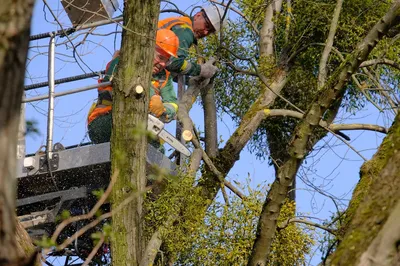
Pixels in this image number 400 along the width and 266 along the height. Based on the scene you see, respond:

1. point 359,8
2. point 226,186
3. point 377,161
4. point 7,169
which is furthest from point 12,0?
point 359,8

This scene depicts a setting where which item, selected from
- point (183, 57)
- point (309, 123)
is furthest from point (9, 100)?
point (183, 57)

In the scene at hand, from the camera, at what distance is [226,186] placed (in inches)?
324

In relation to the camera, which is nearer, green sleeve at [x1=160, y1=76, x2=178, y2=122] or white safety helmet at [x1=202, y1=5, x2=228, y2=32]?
green sleeve at [x1=160, y1=76, x2=178, y2=122]

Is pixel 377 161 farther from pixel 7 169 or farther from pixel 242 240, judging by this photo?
pixel 7 169

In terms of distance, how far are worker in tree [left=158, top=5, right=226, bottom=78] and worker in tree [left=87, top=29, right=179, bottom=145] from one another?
80 millimetres

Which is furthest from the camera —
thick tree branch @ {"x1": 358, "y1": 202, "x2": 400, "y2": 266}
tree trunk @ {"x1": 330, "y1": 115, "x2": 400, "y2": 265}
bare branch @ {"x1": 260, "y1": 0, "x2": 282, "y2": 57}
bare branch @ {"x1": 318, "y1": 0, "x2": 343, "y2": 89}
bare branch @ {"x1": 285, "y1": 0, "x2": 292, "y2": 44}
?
bare branch @ {"x1": 260, "y1": 0, "x2": 282, "y2": 57}

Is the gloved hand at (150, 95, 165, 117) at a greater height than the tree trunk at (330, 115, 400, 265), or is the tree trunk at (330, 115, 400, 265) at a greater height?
the gloved hand at (150, 95, 165, 117)

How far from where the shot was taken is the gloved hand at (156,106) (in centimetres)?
755

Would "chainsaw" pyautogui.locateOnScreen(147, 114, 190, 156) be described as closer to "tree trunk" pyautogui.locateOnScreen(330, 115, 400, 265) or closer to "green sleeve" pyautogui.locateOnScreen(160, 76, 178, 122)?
"green sleeve" pyautogui.locateOnScreen(160, 76, 178, 122)

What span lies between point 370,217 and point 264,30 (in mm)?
7013

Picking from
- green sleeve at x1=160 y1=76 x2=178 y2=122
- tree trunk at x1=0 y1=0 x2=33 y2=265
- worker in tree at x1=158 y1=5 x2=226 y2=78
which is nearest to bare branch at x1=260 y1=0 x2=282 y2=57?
worker in tree at x1=158 y1=5 x2=226 y2=78

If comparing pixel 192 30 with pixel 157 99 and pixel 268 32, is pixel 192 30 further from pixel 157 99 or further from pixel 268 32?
pixel 268 32

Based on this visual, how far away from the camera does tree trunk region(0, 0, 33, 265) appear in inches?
83.7

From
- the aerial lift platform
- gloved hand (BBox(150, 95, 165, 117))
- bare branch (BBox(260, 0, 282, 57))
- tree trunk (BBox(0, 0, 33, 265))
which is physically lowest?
tree trunk (BBox(0, 0, 33, 265))
